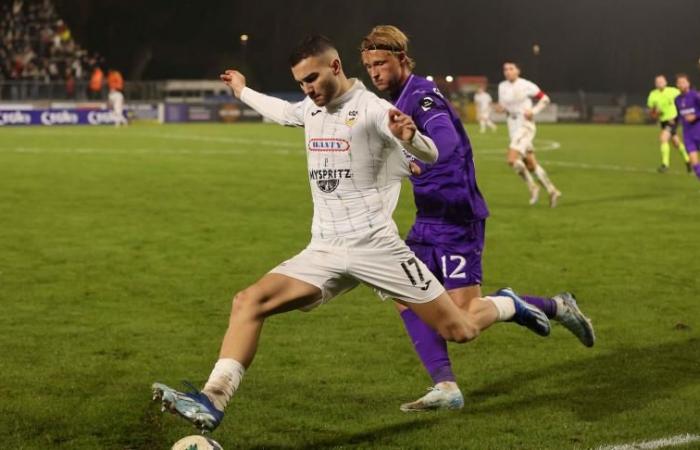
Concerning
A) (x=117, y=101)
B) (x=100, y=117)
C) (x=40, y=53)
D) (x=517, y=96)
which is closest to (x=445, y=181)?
(x=517, y=96)

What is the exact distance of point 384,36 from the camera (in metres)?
6.20

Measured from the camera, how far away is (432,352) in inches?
256

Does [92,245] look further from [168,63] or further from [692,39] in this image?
[692,39]

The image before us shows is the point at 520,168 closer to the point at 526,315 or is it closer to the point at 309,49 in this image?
the point at 526,315

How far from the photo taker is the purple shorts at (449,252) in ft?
21.7

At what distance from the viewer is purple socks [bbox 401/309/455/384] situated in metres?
6.45

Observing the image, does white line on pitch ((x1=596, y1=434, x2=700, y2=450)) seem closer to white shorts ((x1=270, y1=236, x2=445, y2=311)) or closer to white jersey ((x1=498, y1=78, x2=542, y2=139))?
white shorts ((x1=270, y1=236, x2=445, y2=311))

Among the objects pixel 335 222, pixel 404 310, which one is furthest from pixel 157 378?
pixel 335 222

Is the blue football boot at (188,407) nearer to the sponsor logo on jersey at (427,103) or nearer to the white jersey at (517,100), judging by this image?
the sponsor logo on jersey at (427,103)

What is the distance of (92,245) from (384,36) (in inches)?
314

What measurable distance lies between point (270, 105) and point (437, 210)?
3.88 feet

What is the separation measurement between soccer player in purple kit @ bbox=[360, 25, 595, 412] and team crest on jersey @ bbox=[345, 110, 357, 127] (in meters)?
0.73

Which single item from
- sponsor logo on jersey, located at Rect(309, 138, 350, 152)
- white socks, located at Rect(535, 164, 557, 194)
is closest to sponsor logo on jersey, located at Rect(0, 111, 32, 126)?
white socks, located at Rect(535, 164, 557, 194)

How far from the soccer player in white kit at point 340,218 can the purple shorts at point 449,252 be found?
856 millimetres
